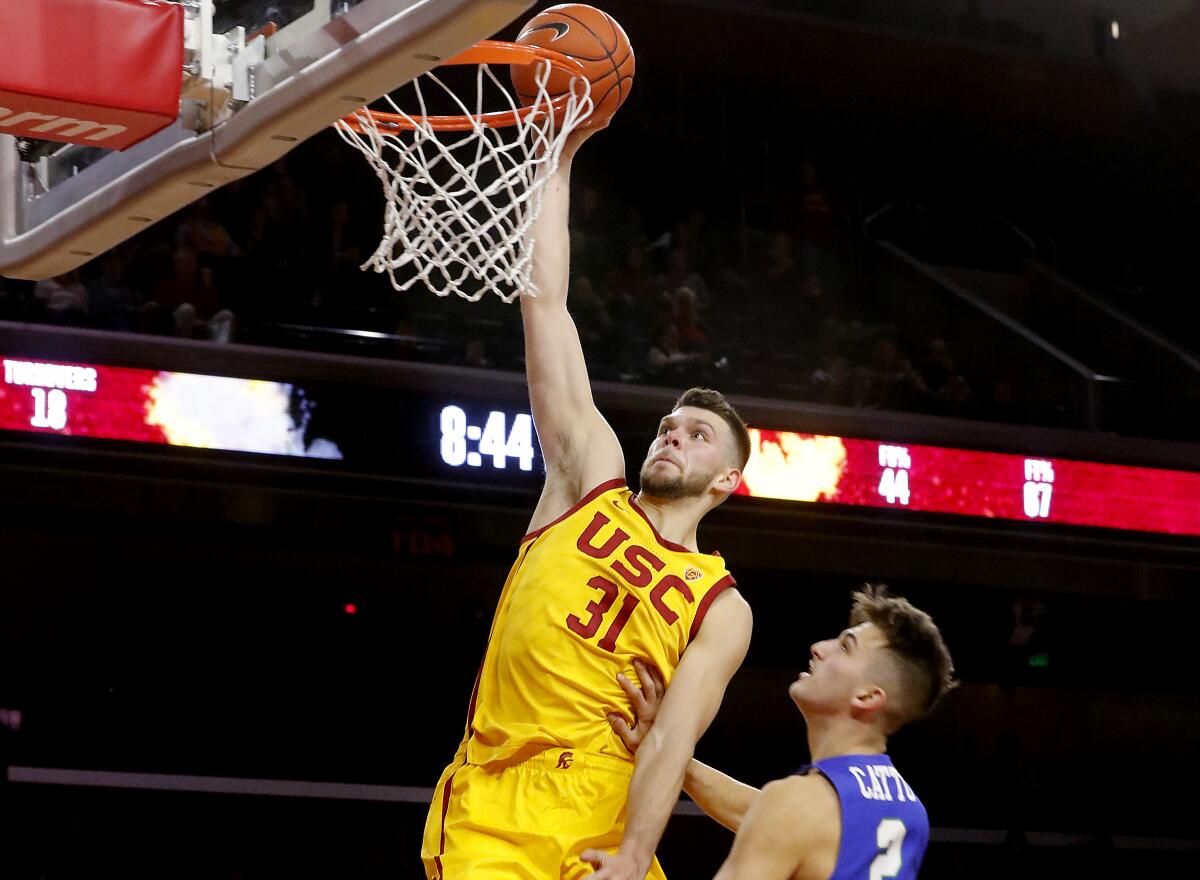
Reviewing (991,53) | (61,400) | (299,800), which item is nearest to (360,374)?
(61,400)

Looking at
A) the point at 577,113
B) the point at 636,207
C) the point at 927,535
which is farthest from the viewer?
the point at 636,207

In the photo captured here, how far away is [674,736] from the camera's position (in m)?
3.46

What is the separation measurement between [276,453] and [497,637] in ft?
14.4

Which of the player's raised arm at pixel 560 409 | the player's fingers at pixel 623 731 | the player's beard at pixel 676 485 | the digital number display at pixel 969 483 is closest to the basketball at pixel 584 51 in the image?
the player's raised arm at pixel 560 409

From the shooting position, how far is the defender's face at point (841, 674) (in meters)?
3.43

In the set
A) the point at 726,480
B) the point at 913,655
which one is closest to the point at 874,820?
the point at 913,655

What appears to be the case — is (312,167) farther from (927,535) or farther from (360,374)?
(927,535)

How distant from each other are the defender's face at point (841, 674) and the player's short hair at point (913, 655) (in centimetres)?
3

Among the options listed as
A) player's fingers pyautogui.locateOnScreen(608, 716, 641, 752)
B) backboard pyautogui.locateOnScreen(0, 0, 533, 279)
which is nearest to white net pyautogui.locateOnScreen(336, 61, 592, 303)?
backboard pyautogui.locateOnScreen(0, 0, 533, 279)

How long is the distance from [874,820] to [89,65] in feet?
6.70

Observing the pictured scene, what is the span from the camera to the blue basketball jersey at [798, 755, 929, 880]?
323 cm

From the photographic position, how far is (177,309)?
27.3 feet

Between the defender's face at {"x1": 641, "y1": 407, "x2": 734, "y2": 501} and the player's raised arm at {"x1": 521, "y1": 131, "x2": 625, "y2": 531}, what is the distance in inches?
4.2

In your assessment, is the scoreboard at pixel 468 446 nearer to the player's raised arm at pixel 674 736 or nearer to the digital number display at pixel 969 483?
the digital number display at pixel 969 483
